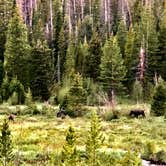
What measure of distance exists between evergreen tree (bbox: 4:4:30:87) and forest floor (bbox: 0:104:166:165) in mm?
19260

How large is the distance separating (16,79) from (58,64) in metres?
9.33

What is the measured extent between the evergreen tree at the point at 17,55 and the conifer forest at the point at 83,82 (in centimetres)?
13

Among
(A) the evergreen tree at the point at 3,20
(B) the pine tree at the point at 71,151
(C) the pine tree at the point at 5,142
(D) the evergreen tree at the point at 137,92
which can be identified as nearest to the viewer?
(B) the pine tree at the point at 71,151

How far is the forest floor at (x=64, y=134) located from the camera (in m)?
32.6

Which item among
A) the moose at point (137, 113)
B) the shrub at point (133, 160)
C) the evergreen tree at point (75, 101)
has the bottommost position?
the moose at point (137, 113)

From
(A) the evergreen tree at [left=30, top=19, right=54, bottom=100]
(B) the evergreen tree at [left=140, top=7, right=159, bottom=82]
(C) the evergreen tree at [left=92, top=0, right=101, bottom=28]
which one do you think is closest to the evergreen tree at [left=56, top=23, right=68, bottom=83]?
(A) the evergreen tree at [left=30, top=19, right=54, bottom=100]

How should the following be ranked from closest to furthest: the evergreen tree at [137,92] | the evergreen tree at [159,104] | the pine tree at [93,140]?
the pine tree at [93,140], the evergreen tree at [159,104], the evergreen tree at [137,92]

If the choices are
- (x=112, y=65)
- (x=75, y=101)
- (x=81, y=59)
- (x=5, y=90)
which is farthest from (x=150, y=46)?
(x=75, y=101)

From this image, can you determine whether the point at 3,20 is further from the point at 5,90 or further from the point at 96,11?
the point at 5,90

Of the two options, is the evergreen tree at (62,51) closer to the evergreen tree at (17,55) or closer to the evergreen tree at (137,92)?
the evergreen tree at (17,55)

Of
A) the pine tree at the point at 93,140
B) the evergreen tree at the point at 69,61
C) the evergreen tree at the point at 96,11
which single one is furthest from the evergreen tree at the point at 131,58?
the pine tree at the point at 93,140

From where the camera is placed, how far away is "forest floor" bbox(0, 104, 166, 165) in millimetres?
32644

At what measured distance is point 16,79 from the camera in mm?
66250

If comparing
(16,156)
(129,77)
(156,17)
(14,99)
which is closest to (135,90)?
(129,77)
